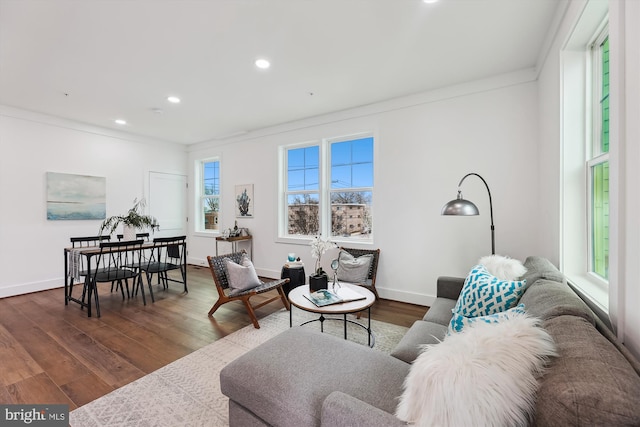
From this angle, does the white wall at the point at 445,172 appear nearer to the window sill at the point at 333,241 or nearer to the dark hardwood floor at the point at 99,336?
the window sill at the point at 333,241

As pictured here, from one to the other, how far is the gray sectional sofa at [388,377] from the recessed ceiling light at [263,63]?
2.54m

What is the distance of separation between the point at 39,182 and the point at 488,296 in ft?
19.7

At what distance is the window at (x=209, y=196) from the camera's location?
618 centimetres

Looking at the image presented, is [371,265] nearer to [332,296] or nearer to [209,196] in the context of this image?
[332,296]

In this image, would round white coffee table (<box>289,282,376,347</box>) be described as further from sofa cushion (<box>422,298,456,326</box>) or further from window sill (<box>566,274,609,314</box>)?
window sill (<box>566,274,609,314</box>)

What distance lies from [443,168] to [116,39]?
11.7 feet

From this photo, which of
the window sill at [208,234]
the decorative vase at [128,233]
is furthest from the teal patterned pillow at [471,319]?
the window sill at [208,234]

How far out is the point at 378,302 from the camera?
12.6 ft

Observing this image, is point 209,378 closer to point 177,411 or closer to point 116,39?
point 177,411

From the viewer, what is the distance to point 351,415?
0.99 m

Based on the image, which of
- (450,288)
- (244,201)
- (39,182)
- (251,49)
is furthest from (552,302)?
(39,182)

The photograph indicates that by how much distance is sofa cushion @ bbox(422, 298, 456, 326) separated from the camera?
211 centimetres

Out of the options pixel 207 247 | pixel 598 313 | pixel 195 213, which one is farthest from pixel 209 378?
pixel 195 213

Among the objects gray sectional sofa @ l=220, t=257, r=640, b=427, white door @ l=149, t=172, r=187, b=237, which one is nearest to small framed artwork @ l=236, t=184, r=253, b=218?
white door @ l=149, t=172, r=187, b=237
